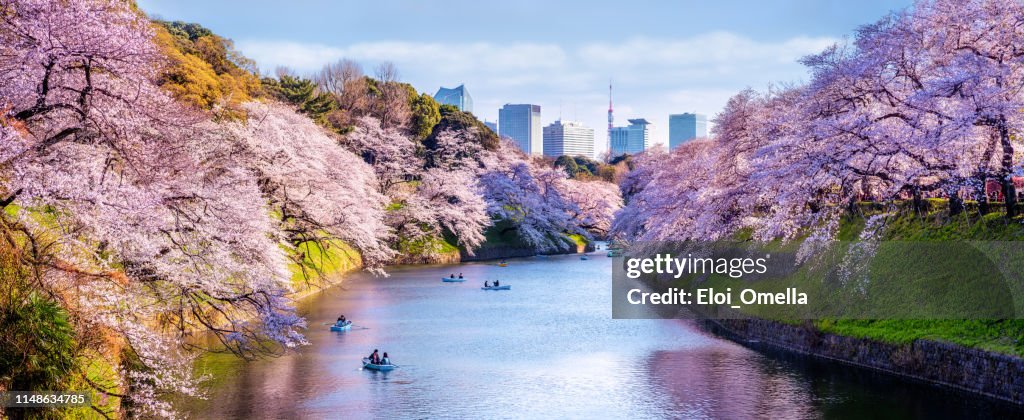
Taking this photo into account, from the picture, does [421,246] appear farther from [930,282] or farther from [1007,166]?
[1007,166]

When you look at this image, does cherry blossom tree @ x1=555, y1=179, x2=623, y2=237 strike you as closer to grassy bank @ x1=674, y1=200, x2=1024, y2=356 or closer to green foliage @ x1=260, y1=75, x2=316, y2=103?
green foliage @ x1=260, y1=75, x2=316, y2=103

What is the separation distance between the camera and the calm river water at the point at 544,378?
916 inches

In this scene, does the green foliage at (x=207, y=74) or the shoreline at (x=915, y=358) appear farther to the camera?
the green foliage at (x=207, y=74)

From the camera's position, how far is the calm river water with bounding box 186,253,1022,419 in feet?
76.3

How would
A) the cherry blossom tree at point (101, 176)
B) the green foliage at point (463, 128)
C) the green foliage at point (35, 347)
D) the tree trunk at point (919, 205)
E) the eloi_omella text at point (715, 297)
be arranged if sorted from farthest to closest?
the green foliage at point (463, 128)
the eloi_omella text at point (715, 297)
the tree trunk at point (919, 205)
the cherry blossom tree at point (101, 176)
the green foliage at point (35, 347)

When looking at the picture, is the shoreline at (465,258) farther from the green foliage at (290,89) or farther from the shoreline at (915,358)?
the shoreline at (915,358)

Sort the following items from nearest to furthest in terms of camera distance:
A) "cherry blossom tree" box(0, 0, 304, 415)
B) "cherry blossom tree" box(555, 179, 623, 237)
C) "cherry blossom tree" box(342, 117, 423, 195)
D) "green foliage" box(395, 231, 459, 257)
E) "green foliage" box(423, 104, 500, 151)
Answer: "cherry blossom tree" box(0, 0, 304, 415) → "green foliage" box(395, 231, 459, 257) → "cherry blossom tree" box(342, 117, 423, 195) → "green foliage" box(423, 104, 500, 151) → "cherry blossom tree" box(555, 179, 623, 237)

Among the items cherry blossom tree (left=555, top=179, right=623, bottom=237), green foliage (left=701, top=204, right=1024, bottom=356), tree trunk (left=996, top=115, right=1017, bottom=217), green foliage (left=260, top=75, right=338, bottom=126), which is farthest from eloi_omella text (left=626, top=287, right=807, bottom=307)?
cherry blossom tree (left=555, top=179, right=623, bottom=237)

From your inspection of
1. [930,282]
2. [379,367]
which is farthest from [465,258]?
[930,282]

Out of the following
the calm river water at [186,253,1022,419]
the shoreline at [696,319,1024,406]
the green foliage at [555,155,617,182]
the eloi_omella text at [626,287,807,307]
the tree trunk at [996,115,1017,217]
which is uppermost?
the green foliage at [555,155,617,182]

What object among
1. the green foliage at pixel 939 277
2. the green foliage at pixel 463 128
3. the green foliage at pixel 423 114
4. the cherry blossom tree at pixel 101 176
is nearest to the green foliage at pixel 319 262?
the cherry blossom tree at pixel 101 176

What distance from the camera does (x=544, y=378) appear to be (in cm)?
2800

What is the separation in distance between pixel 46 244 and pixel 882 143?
23568mm

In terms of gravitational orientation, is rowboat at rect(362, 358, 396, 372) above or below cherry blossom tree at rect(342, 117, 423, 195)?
below
